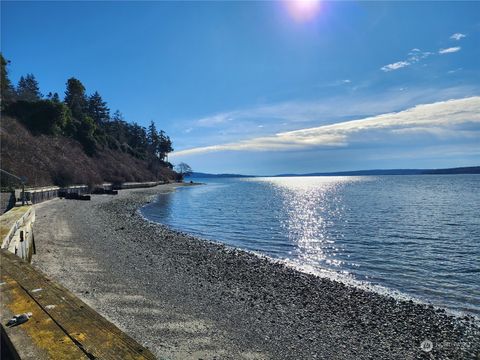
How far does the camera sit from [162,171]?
463 ft

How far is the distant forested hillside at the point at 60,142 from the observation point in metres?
51.1

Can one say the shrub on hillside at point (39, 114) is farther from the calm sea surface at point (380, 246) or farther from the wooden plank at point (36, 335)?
the wooden plank at point (36, 335)

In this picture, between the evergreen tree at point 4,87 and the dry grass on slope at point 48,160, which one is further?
the evergreen tree at point 4,87

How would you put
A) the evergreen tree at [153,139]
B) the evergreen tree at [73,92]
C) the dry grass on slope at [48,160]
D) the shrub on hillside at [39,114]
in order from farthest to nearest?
the evergreen tree at [153,139] → the evergreen tree at [73,92] → the shrub on hillside at [39,114] → the dry grass on slope at [48,160]

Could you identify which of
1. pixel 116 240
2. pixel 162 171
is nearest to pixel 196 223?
pixel 116 240

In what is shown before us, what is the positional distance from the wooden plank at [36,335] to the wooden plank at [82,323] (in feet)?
0.19

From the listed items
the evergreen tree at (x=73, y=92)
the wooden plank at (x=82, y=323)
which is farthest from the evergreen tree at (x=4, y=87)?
the wooden plank at (x=82, y=323)

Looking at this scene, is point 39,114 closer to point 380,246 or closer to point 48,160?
point 48,160

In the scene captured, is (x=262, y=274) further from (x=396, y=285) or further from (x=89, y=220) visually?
(x=89, y=220)

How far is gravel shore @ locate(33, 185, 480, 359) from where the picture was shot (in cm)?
875

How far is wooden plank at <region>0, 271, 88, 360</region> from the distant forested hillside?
48775 millimetres

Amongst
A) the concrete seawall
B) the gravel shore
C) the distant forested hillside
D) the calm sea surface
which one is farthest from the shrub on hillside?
the concrete seawall

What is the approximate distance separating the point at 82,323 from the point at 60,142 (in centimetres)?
7370

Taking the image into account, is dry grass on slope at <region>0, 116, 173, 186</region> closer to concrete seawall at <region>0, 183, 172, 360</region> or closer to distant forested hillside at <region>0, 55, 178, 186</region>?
distant forested hillside at <region>0, 55, 178, 186</region>
